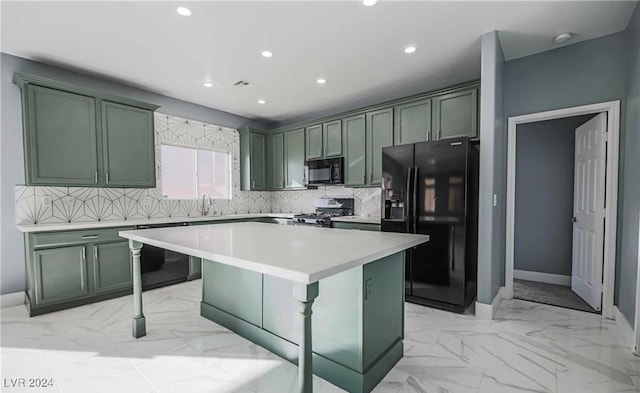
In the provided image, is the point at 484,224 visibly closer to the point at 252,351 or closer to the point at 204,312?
Result: the point at 252,351

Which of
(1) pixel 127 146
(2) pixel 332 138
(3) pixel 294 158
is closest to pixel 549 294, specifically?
(2) pixel 332 138

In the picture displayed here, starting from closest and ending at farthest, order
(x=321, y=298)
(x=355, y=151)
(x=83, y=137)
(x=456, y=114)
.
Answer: (x=321, y=298)
(x=83, y=137)
(x=456, y=114)
(x=355, y=151)

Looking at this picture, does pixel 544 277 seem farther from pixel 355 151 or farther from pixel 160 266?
pixel 160 266

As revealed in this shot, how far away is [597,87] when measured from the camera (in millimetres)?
2762

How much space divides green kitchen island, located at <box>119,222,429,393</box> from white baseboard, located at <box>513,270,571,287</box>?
10.2 feet

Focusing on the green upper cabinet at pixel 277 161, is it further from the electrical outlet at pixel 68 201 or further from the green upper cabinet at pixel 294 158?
the electrical outlet at pixel 68 201

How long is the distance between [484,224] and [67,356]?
365 cm

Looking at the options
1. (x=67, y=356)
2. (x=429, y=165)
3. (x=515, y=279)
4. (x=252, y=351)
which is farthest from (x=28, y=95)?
(x=515, y=279)

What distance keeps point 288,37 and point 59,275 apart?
336cm

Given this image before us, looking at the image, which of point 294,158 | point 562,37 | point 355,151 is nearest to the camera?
point 562,37

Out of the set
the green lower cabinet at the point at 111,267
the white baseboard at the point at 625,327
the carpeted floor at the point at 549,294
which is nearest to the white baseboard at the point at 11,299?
the green lower cabinet at the point at 111,267

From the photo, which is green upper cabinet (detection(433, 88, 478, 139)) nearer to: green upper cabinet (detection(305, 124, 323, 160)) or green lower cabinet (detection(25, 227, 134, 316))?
green upper cabinet (detection(305, 124, 323, 160))

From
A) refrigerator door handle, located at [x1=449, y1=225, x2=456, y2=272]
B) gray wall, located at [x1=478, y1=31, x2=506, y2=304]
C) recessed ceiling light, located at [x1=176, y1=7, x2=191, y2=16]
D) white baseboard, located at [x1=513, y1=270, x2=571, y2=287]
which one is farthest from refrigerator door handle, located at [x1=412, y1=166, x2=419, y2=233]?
recessed ceiling light, located at [x1=176, y1=7, x2=191, y2=16]

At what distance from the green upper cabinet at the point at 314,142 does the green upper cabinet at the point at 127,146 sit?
2350 millimetres
